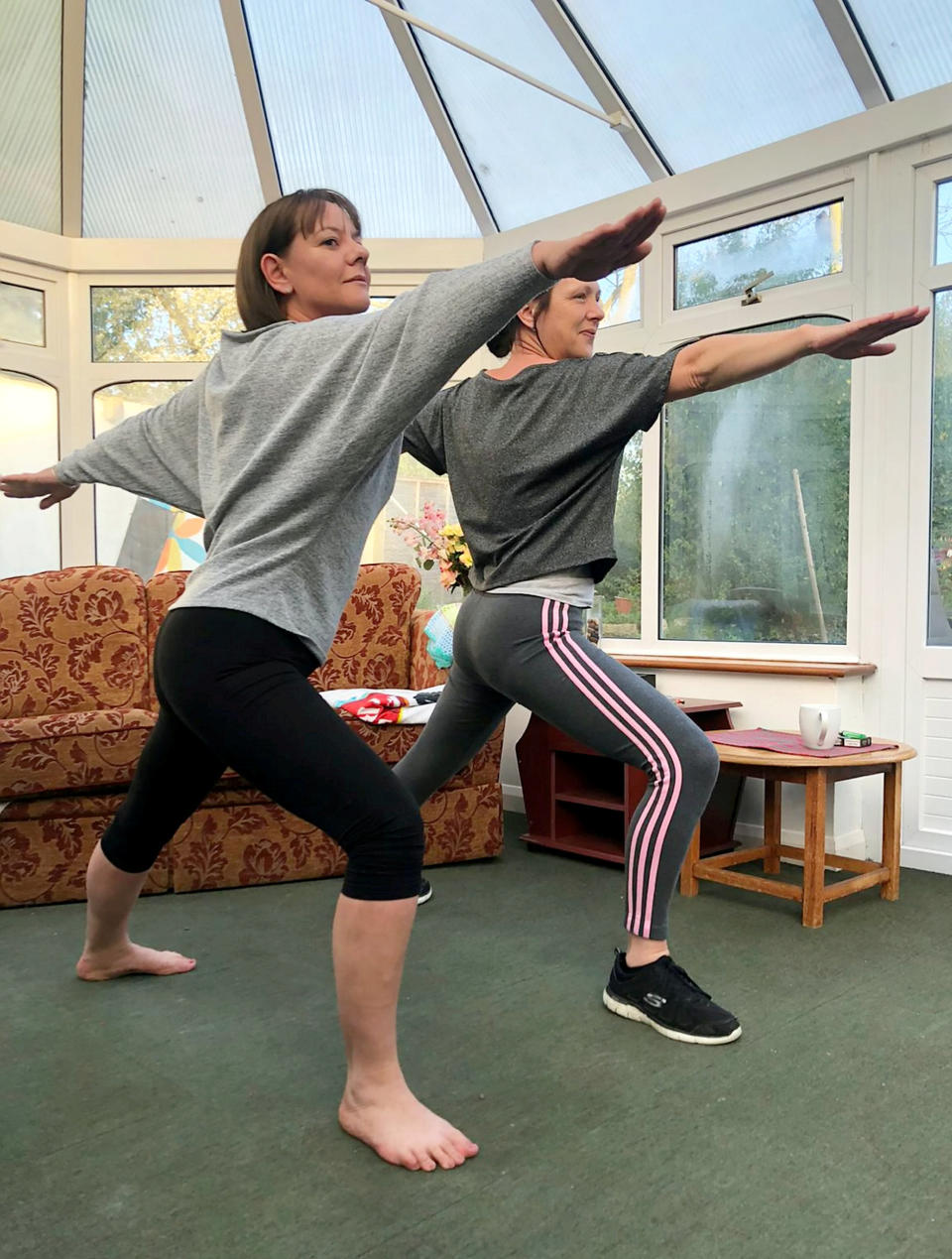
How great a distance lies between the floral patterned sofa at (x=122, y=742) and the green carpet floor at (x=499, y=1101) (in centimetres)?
33

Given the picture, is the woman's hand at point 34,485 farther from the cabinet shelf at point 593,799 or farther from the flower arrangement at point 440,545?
the cabinet shelf at point 593,799

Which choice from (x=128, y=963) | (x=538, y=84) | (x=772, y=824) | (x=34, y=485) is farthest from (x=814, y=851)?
(x=538, y=84)

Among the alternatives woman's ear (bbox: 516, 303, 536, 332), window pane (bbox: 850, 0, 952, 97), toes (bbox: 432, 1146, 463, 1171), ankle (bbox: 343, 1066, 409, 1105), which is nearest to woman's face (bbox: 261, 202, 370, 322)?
woman's ear (bbox: 516, 303, 536, 332)

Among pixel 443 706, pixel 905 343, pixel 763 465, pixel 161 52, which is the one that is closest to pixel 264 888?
pixel 443 706

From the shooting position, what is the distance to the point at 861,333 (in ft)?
4.58

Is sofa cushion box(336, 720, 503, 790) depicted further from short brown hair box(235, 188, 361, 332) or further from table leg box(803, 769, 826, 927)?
short brown hair box(235, 188, 361, 332)

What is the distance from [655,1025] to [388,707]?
5.16ft

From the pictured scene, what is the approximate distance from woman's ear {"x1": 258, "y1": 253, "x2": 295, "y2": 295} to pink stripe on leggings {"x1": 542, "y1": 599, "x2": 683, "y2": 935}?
0.75 metres

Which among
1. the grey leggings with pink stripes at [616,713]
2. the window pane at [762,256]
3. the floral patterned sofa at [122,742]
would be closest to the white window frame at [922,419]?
the window pane at [762,256]

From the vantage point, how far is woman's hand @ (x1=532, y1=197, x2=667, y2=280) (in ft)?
3.47

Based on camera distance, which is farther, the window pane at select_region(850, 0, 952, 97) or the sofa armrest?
the sofa armrest

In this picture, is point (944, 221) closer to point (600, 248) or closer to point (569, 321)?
point (569, 321)

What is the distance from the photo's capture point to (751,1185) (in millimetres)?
1350

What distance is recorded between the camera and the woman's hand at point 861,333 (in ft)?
4.44
